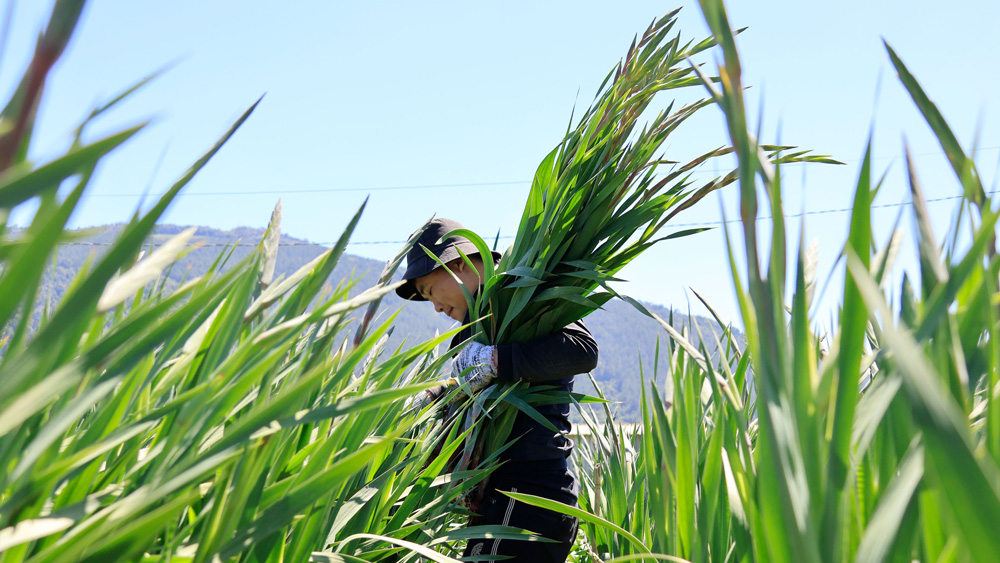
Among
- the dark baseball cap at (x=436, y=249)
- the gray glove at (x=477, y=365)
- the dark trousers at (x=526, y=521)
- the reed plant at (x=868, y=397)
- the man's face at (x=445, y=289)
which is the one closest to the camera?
the reed plant at (x=868, y=397)

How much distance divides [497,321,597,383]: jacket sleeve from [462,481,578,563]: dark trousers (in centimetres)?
32

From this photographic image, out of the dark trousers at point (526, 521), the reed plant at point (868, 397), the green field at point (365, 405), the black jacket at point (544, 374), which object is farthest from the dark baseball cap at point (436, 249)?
the reed plant at point (868, 397)

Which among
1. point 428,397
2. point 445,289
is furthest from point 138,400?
point 445,289

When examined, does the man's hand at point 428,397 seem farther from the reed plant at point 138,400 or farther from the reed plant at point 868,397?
the reed plant at point 868,397

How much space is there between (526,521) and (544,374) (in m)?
0.42

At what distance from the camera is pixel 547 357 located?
135cm

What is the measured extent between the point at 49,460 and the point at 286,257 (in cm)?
9882

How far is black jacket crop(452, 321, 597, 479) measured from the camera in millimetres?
1302

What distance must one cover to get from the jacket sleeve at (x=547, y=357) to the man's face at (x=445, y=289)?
40 cm

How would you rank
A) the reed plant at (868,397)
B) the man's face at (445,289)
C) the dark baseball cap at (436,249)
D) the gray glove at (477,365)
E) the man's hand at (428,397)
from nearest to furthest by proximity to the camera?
the reed plant at (868,397)
the man's hand at (428,397)
the gray glove at (477,365)
the dark baseball cap at (436,249)
the man's face at (445,289)

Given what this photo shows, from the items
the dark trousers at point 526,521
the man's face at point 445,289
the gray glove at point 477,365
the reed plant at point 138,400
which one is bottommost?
the dark trousers at point 526,521

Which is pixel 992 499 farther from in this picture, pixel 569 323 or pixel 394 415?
pixel 569 323

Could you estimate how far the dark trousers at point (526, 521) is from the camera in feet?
4.79

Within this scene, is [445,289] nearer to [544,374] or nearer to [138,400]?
[544,374]
